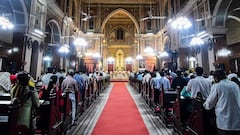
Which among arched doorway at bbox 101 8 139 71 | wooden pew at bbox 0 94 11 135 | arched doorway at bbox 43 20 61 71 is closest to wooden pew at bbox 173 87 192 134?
wooden pew at bbox 0 94 11 135

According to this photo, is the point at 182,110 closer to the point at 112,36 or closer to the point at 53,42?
the point at 53,42

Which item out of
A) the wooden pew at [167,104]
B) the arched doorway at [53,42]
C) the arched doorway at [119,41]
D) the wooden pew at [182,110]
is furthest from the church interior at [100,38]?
the arched doorway at [119,41]

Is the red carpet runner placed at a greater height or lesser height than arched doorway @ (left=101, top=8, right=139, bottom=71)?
lesser

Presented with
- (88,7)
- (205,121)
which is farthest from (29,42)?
(88,7)

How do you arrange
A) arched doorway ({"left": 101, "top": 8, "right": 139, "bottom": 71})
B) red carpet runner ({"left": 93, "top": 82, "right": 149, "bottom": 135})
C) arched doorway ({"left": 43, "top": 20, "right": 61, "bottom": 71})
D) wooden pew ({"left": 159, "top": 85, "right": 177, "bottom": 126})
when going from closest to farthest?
red carpet runner ({"left": 93, "top": 82, "right": 149, "bottom": 135})
wooden pew ({"left": 159, "top": 85, "right": 177, "bottom": 126})
arched doorway ({"left": 43, "top": 20, "right": 61, "bottom": 71})
arched doorway ({"left": 101, "top": 8, "right": 139, "bottom": 71})

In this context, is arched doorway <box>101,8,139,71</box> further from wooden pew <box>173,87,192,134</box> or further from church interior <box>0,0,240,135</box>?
wooden pew <box>173,87,192,134</box>

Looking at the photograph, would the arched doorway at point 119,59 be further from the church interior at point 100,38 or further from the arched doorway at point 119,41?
the church interior at point 100,38

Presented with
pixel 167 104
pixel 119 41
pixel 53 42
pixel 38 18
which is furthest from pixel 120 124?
pixel 119 41

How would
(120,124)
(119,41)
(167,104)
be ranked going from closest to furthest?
(120,124) < (167,104) < (119,41)

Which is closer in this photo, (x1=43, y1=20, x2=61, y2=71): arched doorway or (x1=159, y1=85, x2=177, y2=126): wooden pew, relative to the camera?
(x1=159, y1=85, x2=177, y2=126): wooden pew

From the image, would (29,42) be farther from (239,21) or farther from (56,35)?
(239,21)

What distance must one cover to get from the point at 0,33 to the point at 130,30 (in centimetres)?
2264

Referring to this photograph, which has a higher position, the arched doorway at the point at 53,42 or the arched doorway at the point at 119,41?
the arched doorway at the point at 119,41

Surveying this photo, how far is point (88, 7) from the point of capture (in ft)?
73.5
